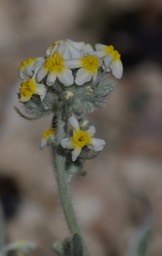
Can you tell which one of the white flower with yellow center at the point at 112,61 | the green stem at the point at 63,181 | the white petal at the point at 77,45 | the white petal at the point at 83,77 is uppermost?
the white petal at the point at 77,45

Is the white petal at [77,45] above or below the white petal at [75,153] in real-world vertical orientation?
above

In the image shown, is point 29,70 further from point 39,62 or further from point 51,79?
point 51,79

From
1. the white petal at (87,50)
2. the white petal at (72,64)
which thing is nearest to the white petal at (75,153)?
the white petal at (72,64)

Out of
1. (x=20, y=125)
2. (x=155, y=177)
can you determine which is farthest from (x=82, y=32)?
(x=155, y=177)

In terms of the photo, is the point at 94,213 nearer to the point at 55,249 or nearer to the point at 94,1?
the point at 55,249

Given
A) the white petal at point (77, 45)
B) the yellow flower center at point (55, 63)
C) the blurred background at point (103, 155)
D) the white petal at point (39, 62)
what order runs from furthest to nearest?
1. the blurred background at point (103, 155)
2. the white petal at point (77, 45)
3. the white petal at point (39, 62)
4. the yellow flower center at point (55, 63)

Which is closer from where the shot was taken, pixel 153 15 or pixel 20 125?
pixel 20 125

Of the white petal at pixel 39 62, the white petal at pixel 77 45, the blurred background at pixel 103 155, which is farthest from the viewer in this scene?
the blurred background at pixel 103 155

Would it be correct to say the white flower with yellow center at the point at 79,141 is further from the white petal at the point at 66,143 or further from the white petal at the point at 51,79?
the white petal at the point at 51,79
